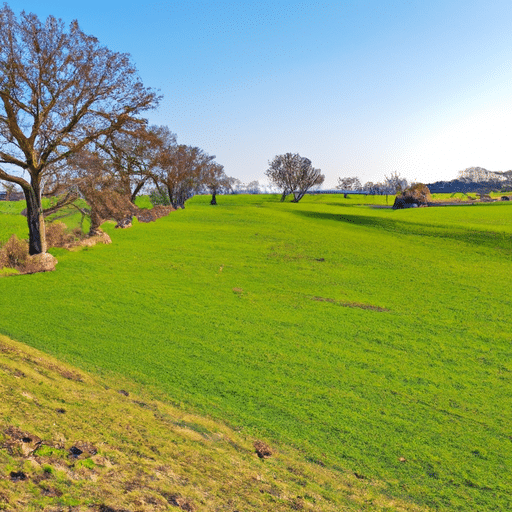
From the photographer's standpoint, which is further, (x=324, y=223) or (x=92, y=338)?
(x=324, y=223)

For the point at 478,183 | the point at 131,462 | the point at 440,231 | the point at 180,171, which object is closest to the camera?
the point at 131,462

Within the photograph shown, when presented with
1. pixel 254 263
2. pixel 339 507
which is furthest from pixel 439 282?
pixel 339 507

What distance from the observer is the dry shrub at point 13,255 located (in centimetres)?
1628

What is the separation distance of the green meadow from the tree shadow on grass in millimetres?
4570

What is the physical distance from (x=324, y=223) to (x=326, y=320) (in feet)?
90.7

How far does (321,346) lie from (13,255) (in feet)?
47.6

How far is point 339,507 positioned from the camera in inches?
185

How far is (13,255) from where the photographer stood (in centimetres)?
1656

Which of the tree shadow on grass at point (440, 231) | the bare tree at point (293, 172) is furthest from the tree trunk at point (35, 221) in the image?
the bare tree at point (293, 172)

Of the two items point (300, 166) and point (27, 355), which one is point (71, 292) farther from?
point (300, 166)

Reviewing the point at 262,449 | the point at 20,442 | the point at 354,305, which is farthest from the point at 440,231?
the point at 20,442

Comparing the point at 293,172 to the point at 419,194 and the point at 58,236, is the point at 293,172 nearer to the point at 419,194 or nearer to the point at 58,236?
the point at 419,194

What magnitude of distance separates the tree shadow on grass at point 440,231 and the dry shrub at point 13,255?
1055 inches

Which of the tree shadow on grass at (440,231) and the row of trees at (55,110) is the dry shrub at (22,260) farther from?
the tree shadow on grass at (440,231)
